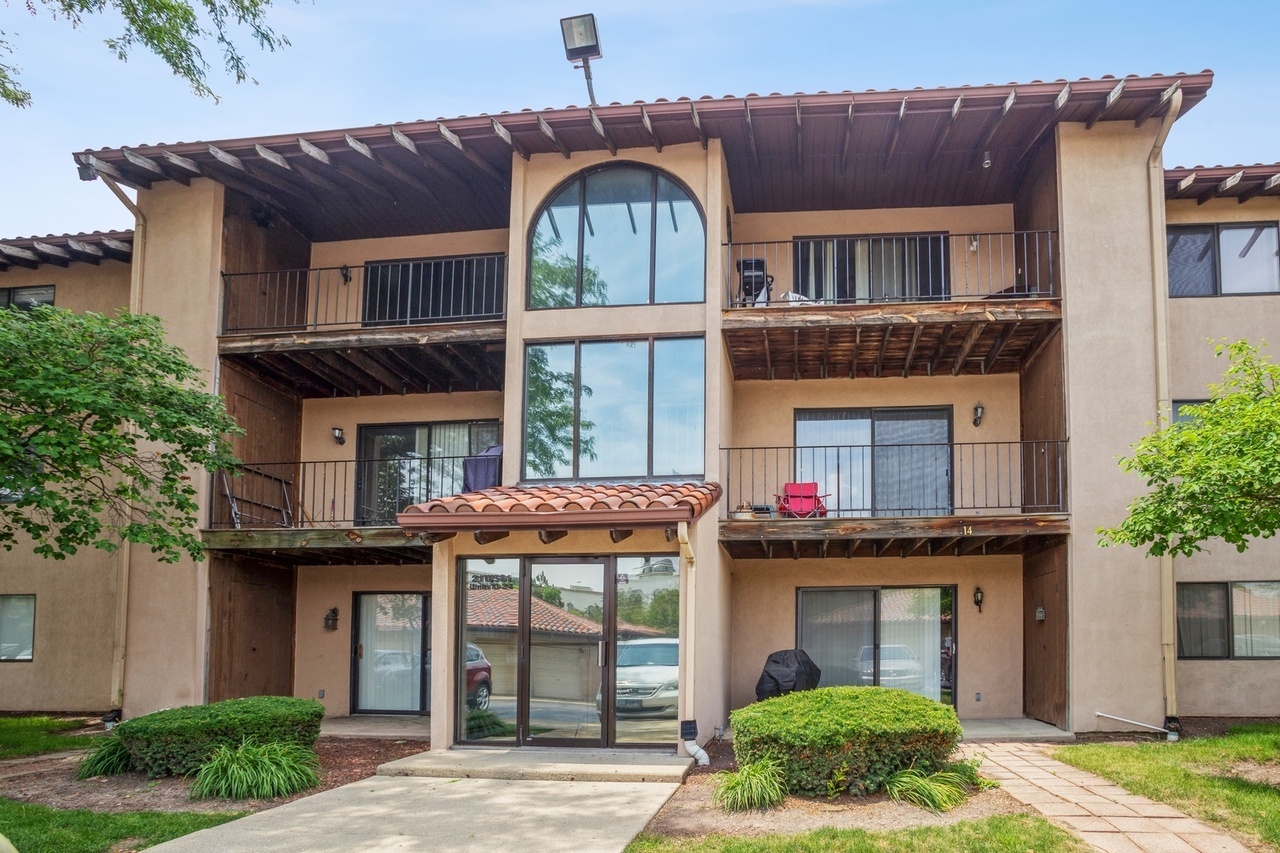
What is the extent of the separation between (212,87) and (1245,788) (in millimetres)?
12006

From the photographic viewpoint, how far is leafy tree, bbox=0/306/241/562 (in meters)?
10.5

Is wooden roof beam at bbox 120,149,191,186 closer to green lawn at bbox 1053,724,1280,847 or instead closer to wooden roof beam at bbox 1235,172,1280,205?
green lawn at bbox 1053,724,1280,847

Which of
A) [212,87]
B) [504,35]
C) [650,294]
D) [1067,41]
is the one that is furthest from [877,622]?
Answer: [212,87]

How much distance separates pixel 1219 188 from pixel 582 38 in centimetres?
843

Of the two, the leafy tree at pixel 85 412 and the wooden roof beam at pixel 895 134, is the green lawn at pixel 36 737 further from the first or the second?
the wooden roof beam at pixel 895 134

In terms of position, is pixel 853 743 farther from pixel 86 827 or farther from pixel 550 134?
pixel 550 134

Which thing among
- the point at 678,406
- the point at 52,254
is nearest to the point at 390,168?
the point at 678,406

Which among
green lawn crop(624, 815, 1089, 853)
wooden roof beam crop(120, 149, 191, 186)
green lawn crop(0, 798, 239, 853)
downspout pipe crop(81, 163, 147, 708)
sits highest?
wooden roof beam crop(120, 149, 191, 186)

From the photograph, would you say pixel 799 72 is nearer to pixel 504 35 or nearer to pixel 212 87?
pixel 504 35

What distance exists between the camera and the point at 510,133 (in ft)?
43.2

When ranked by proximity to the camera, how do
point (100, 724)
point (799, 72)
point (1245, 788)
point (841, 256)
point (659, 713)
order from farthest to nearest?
point (841, 256)
point (100, 724)
point (799, 72)
point (659, 713)
point (1245, 788)

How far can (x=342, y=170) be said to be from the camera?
13.9 m

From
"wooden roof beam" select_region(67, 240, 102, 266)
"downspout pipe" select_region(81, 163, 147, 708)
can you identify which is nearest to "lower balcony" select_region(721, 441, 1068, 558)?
"downspout pipe" select_region(81, 163, 147, 708)

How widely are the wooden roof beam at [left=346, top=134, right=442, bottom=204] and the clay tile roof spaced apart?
4.90 m
